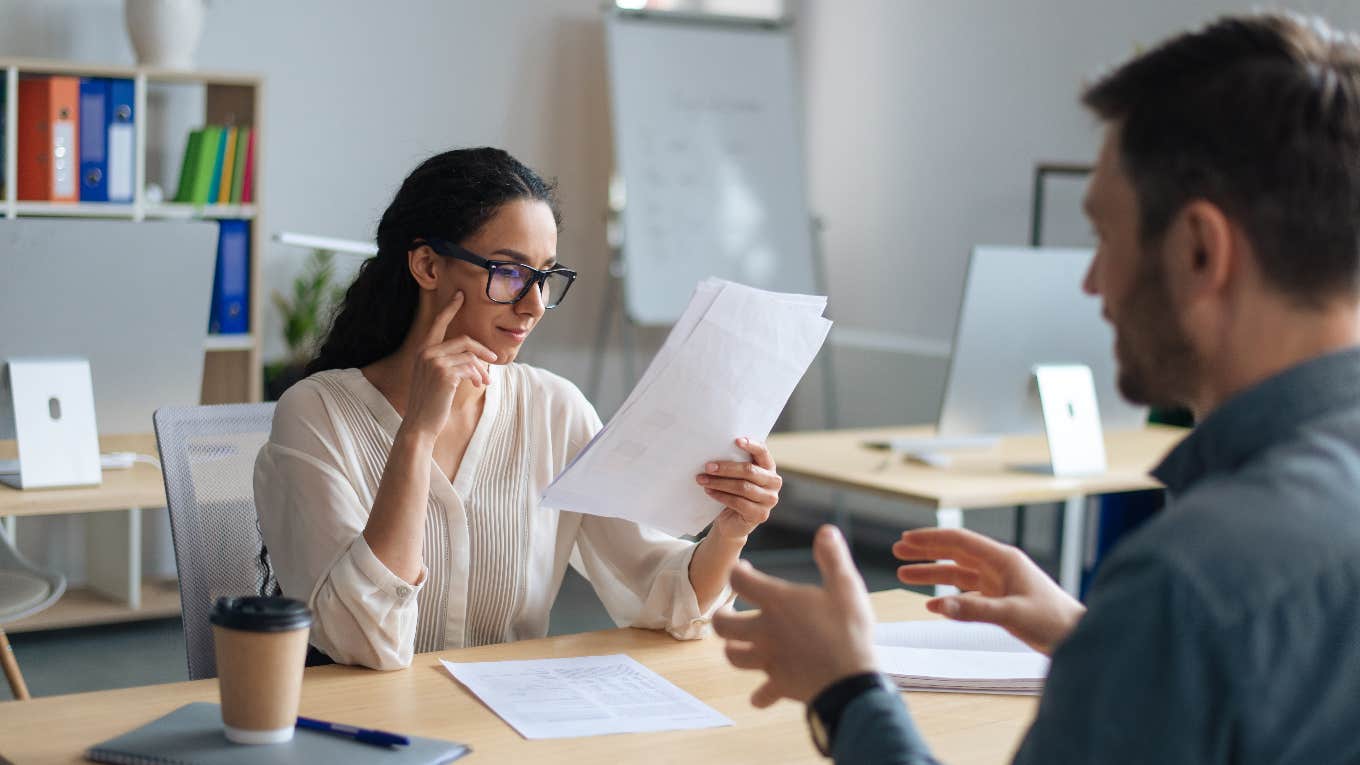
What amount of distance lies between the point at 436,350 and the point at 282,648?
535 mm

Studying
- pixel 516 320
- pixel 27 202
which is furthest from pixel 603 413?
pixel 516 320

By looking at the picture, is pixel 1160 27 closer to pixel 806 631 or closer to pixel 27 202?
pixel 27 202

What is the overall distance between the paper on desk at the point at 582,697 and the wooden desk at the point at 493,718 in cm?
2

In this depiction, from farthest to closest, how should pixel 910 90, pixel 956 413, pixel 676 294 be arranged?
pixel 910 90 < pixel 676 294 < pixel 956 413

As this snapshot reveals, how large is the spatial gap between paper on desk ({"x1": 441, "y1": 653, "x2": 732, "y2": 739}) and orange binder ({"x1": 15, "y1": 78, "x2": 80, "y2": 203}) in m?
2.98

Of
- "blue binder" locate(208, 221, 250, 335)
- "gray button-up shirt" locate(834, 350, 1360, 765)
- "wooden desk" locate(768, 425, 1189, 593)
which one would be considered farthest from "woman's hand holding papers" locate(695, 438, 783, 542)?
"blue binder" locate(208, 221, 250, 335)

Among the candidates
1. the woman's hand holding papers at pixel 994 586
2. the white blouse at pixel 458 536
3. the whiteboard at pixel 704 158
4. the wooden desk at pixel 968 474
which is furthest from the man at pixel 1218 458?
the whiteboard at pixel 704 158

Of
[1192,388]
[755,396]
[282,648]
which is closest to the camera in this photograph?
[1192,388]

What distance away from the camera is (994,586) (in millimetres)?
1266

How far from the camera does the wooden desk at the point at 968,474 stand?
271 cm

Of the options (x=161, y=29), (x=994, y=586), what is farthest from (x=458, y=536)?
(x=161, y=29)

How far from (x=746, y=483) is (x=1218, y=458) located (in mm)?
755

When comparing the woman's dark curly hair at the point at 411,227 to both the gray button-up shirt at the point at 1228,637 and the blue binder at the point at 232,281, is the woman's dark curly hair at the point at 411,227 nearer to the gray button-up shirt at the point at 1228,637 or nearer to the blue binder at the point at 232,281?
the gray button-up shirt at the point at 1228,637

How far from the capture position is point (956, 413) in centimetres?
299
